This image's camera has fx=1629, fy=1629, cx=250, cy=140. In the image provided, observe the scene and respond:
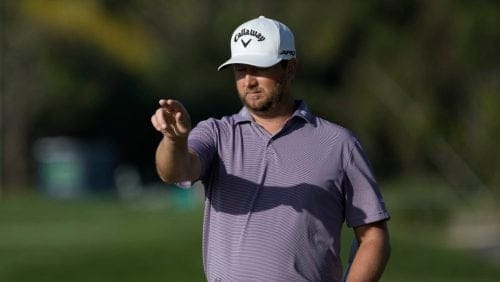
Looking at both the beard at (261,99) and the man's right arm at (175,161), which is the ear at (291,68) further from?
the man's right arm at (175,161)

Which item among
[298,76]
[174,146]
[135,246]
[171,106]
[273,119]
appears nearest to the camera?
[171,106]

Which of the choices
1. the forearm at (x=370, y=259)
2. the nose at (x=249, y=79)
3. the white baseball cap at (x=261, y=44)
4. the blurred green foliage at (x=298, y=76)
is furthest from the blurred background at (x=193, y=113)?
the nose at (x=249, y=79)

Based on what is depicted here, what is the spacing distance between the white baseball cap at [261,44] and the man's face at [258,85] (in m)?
0.04

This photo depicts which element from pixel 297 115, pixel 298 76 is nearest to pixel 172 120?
pixel 297 115

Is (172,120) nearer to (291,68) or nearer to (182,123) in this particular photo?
(182,123)

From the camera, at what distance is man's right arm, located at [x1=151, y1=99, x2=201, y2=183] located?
583 cm

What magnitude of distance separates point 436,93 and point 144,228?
39.0 feet

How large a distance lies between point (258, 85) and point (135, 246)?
18.7 metres

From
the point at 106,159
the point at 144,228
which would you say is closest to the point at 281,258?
the point at 144,228

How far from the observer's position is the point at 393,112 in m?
41.3

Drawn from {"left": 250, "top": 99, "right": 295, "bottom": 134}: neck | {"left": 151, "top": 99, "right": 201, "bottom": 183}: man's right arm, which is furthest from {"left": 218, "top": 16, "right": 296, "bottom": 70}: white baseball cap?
{"left": 151, "top": 99, "right": 201, "bottom": 183}: man's right arm

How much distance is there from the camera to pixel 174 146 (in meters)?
5.94

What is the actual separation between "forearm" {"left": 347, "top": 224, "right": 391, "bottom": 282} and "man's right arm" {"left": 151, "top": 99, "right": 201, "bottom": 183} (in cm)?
76

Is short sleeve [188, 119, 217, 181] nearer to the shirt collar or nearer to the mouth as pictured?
the shirt collar
